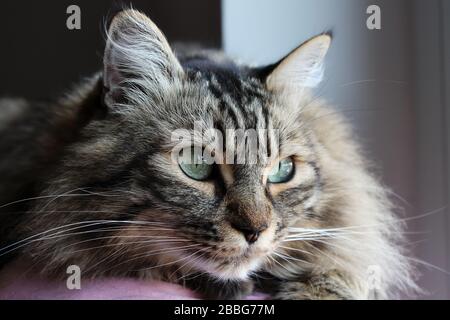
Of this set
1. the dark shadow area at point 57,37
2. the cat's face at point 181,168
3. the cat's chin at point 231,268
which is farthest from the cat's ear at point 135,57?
the dark shadow area at point 57,37

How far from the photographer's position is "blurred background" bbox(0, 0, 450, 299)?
1301 millimetres

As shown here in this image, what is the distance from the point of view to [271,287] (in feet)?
3.75

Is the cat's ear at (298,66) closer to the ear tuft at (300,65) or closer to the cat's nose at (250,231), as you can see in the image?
the ear tuft at (300,65)

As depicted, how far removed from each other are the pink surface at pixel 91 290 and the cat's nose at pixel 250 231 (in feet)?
0.60

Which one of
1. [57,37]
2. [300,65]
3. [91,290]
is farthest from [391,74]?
[57,37]

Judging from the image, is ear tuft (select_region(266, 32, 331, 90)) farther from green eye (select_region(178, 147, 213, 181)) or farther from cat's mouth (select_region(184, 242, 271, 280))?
cat's mouth (select_region(184, 242, 271, 280))

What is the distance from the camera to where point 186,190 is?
99 centimetres

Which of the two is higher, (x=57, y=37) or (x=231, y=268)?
(x=57, y=37)

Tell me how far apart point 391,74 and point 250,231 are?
2.22 feet

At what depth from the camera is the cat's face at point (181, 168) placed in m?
0.98

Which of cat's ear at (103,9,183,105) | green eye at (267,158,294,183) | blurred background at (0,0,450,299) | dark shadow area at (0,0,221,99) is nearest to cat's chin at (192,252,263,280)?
green eye at (267,158,294,183)

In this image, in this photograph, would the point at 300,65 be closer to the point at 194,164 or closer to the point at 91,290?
the point at 194,164

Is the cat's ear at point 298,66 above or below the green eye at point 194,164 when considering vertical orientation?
above
